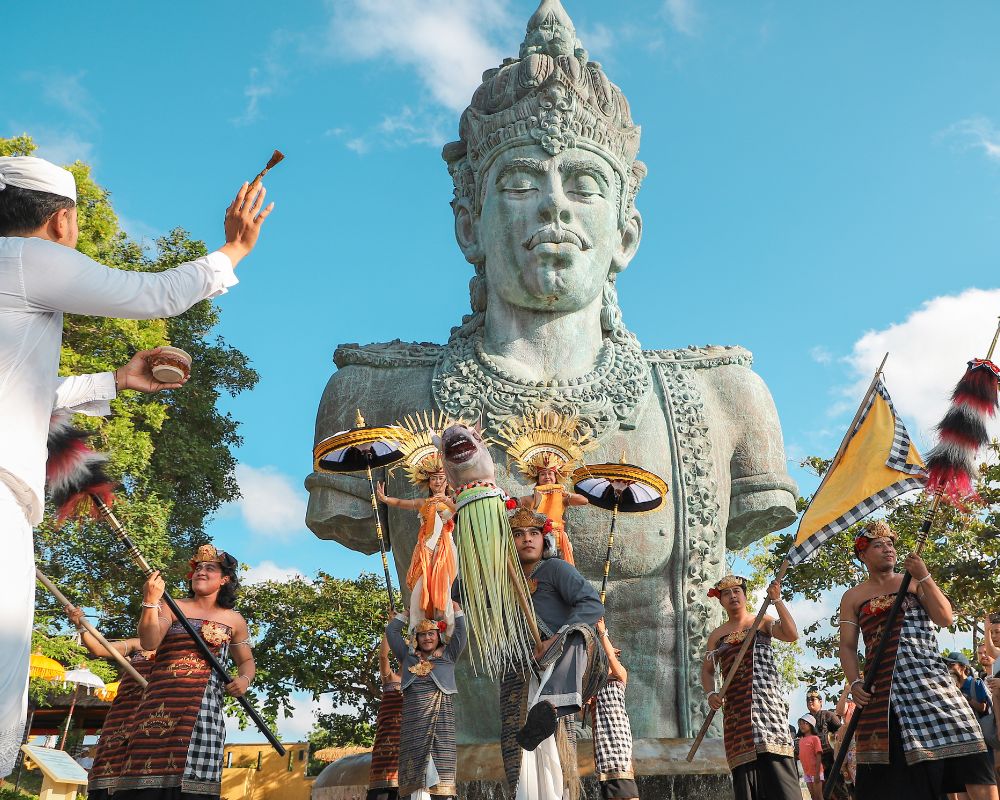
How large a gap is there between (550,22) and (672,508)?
14.1 ft

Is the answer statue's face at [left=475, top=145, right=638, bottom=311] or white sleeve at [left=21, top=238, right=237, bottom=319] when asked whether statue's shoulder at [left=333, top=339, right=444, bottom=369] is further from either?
white sleeve at [left=21, top=238, right=237, bottom=319]

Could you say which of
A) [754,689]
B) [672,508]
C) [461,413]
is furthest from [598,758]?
[461,413]

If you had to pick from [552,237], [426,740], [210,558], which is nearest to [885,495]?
A: [426,740]

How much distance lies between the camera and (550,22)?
9.29 m

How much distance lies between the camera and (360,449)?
277 inches

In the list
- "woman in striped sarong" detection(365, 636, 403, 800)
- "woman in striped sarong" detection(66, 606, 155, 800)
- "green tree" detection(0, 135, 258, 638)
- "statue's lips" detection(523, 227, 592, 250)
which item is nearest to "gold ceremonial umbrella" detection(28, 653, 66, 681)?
"green tree" detection(0, 135, 258, 638)

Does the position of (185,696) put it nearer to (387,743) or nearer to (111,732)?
(111,732)

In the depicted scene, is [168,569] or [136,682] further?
[168,569]

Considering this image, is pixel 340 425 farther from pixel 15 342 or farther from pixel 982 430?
pixel 15 342

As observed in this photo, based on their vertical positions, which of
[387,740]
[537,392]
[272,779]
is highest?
[537,392]

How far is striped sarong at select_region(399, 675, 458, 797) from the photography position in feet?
17.8

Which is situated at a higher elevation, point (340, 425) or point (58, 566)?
point (58, 566)

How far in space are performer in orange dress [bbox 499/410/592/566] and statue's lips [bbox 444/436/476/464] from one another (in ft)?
3.94

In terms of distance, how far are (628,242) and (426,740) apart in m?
5.12
